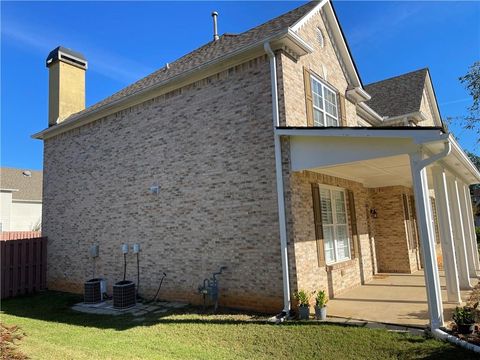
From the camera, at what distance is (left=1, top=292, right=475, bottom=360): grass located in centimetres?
550

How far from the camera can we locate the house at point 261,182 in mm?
7730

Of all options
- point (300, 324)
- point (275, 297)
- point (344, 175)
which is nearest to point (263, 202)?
point (275, 297)

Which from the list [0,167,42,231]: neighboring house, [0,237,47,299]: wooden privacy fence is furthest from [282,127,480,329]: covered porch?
[0,167,42,231]: neighboring house

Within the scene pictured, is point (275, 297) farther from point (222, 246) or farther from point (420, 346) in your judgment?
point (420, 346)

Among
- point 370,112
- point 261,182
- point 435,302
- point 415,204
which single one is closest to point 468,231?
point 370,112

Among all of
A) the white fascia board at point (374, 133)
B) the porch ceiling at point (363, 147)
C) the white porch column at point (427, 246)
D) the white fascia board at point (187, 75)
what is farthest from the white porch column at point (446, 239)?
the white fascia board at point (187, 75)

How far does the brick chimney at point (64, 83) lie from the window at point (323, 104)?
36.4 feet

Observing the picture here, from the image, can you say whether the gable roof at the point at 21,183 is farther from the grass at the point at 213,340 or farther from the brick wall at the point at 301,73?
the brick wall at the point at 301,73

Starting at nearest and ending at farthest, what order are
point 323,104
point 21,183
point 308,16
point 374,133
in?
point 374,133 → point 308,16 → point 323,104 → point 21,183

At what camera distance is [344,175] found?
10.3m

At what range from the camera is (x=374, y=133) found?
679 centimetres

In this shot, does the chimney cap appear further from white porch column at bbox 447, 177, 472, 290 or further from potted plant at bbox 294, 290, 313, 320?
white porch column at bbox 447, 177, 472, 290

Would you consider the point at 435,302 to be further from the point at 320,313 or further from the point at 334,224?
the point at 334,224

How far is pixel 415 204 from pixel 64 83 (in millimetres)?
15288
